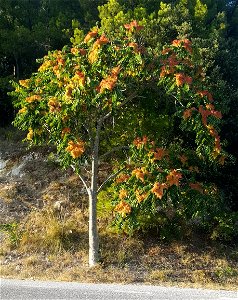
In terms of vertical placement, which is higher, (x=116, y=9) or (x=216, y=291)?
(x=116, y=9)

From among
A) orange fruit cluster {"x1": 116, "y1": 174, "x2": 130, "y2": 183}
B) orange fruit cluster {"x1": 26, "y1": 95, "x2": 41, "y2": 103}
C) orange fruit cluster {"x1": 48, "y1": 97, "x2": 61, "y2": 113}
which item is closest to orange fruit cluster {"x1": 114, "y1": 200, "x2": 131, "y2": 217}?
orange fruit cluster {"x1": 116, "y1": 174, "x2": 130, "y2": 183}

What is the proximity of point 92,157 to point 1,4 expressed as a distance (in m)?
11.0

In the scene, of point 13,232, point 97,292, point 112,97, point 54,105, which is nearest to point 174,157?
point 112,97

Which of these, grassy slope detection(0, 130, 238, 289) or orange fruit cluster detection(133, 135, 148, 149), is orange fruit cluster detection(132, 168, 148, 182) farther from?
grassy slope detection(0, 130, 238, 289)

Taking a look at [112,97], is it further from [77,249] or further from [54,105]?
[77,249]

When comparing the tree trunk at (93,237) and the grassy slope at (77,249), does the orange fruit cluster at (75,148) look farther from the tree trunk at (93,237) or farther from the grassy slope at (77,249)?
the grassy slope at (77,249)

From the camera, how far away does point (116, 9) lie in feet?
50.3

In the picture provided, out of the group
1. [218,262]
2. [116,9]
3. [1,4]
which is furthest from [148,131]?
[1,4]

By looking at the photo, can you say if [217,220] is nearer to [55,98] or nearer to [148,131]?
[148,131]

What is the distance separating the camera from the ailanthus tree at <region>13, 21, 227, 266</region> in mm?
8023

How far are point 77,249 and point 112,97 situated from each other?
4190mm

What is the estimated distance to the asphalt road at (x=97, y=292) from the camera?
6.70 m

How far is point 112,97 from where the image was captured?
776 cm

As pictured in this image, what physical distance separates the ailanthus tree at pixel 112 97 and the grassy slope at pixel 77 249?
2.65ft
